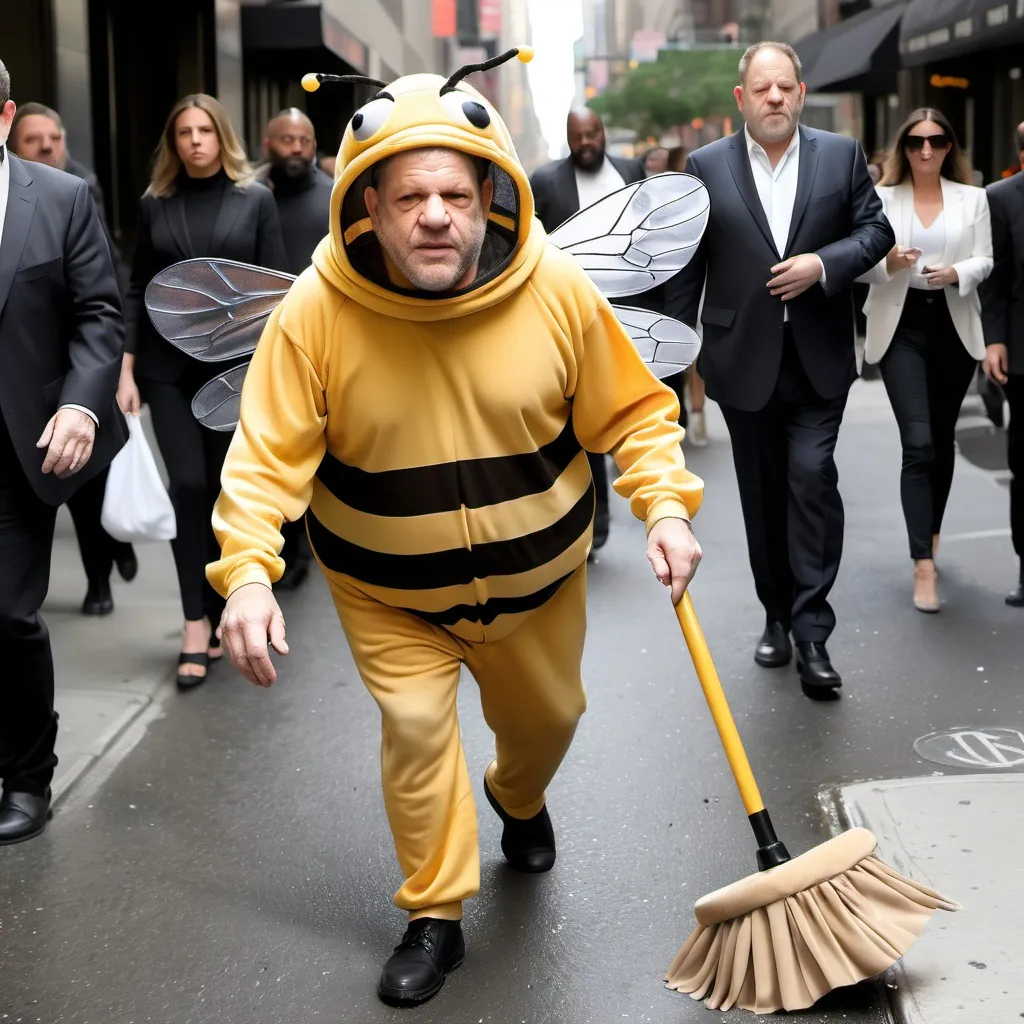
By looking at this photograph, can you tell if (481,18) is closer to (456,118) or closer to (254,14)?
(254,14)

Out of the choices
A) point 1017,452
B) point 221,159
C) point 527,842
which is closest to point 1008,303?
point 1017,452

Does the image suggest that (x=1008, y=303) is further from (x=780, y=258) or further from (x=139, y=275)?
(x=139, y=275)

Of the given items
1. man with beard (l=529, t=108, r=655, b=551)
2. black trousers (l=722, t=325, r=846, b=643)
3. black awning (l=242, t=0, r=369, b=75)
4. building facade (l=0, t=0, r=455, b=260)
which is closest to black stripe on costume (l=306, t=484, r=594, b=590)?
black trousers (l=722, t=325, r=846, b=643)

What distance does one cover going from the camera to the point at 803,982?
3.49m

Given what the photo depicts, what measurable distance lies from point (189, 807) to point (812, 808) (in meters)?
1.88

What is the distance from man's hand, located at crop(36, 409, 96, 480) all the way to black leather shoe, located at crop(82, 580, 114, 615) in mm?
3008

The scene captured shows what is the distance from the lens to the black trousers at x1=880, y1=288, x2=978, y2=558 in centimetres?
726

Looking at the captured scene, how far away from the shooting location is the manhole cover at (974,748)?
5305mm

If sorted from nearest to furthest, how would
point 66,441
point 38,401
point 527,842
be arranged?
point 527,842 < point 66,441 < point 38,401

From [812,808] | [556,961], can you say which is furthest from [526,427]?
[812,808]

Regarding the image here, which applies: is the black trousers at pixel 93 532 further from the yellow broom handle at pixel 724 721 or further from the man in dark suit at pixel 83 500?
the yellow broom handle at pixel 724 721

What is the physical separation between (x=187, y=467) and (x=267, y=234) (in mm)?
1010

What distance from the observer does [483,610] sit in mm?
3889

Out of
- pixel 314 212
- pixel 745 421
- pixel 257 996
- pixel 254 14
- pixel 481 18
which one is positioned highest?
pixel 481 18
